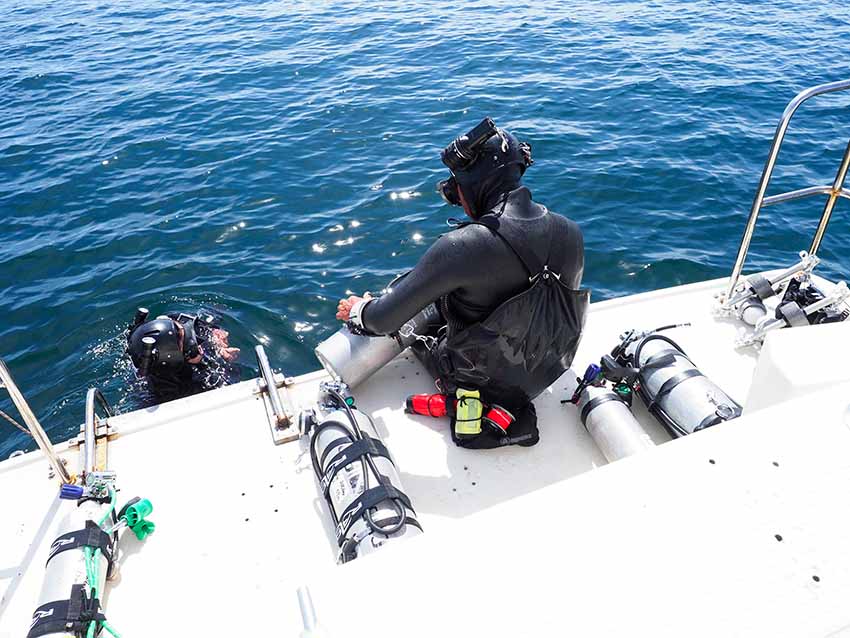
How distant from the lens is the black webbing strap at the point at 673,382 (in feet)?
9.89

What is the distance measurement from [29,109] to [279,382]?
10.2m

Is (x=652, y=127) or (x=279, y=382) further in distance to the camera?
(x=652, y=127)

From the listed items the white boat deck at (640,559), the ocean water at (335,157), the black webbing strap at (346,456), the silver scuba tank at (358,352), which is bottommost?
the white boat deck at (640,559)

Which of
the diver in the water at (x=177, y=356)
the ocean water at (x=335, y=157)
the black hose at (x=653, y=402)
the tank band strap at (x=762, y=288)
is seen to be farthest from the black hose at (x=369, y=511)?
the tank band strap at (x=762, y=288)

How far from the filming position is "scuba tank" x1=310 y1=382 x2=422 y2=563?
2.36m

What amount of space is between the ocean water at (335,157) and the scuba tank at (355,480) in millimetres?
2190

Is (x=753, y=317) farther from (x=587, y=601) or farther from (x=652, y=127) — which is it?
(x=652, y=127)

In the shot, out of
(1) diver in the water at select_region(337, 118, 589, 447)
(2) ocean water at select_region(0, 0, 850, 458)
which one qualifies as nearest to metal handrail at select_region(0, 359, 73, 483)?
(1) diver in the water at select_region(337, 118, 589, 447)

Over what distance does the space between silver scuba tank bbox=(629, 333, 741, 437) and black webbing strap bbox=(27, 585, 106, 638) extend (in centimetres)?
274

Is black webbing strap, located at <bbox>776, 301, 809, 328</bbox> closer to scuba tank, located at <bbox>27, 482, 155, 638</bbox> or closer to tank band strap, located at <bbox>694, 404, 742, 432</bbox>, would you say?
tank band strap, located at <bbox>694, 404, 742, 432</bbox>

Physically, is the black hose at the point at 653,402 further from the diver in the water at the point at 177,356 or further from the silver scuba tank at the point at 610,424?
the diver in the water at the point at 177,356

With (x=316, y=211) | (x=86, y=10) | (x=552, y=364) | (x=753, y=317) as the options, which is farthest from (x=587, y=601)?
(x=86, y=10)

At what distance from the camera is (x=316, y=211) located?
711cm

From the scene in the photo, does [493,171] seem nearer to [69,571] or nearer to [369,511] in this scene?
[369,511]
